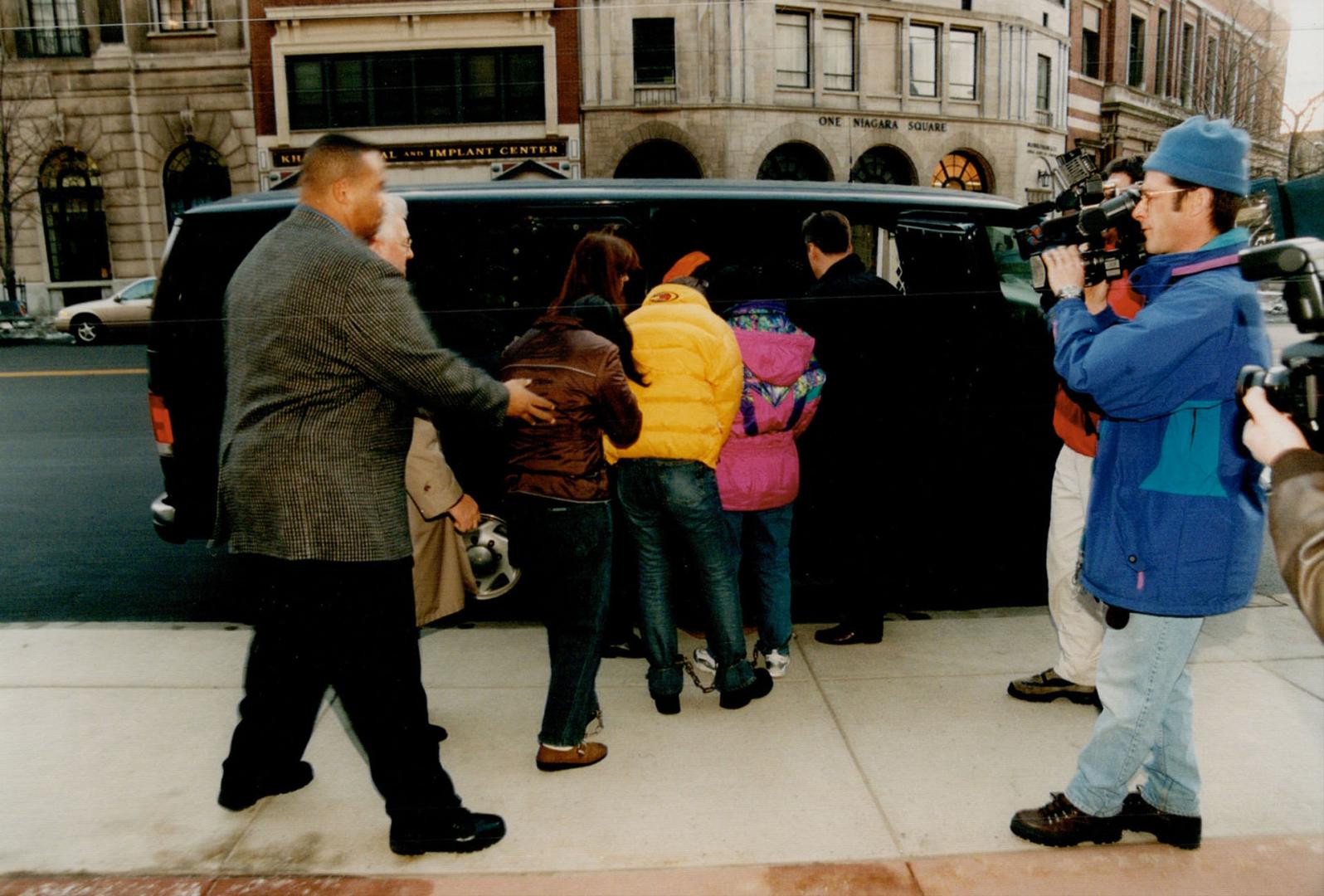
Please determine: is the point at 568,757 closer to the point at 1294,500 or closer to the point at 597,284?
the point at 597,284

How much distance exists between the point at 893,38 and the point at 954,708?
73.7 feet

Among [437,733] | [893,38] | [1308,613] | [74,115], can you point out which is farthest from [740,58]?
[1308,613]

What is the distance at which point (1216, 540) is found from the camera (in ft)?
7.75

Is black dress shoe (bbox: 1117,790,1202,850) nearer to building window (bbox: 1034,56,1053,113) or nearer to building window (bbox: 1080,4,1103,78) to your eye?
building window (bbox: 1034,56,1053,113)

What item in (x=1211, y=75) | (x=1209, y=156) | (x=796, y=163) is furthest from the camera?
(x=1211, y=75)

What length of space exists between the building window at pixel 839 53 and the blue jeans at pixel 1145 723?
21865 mm

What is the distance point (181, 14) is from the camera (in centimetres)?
2119

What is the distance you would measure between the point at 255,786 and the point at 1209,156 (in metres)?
3.16

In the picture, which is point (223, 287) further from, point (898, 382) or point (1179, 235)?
point (1179, 235)

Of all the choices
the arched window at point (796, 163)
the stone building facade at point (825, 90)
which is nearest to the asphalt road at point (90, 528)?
the stone building facade at point (825, 90)

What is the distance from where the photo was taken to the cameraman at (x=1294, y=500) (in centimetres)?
128

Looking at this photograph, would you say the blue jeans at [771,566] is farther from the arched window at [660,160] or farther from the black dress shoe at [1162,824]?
the arched window at [660,160]

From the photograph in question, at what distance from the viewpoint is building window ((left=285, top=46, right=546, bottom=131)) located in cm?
2023

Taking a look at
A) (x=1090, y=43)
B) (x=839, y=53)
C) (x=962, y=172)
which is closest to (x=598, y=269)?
(x=839, y=53)
